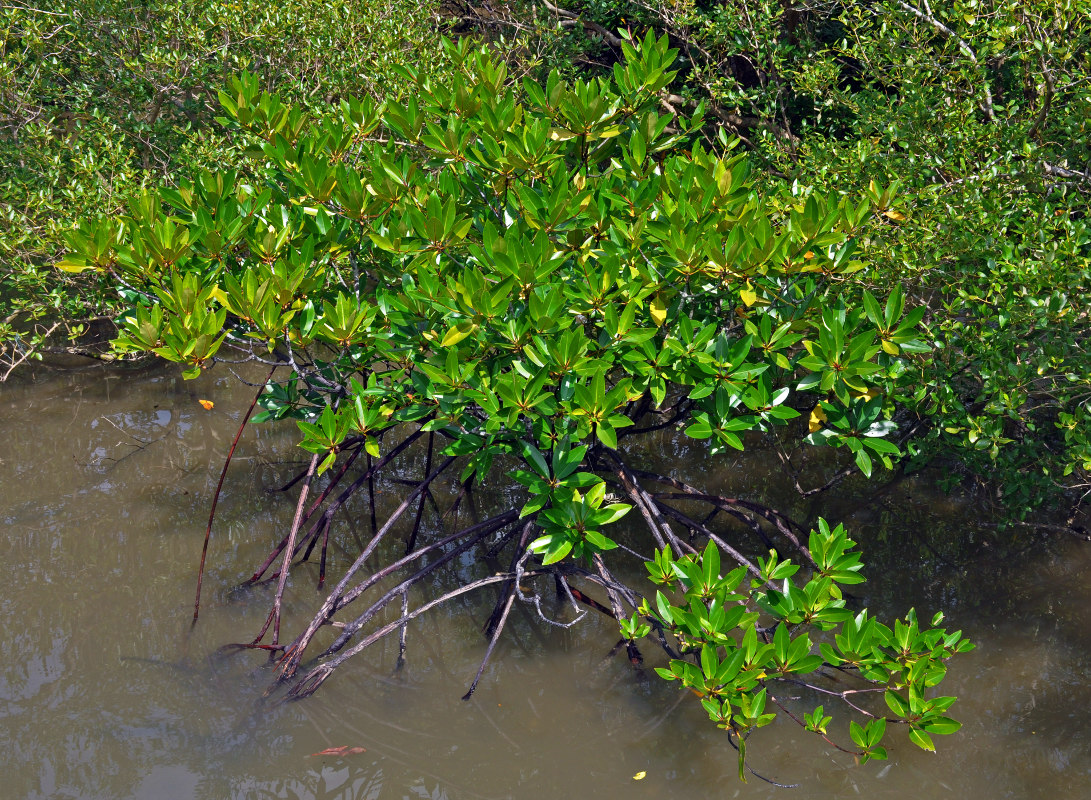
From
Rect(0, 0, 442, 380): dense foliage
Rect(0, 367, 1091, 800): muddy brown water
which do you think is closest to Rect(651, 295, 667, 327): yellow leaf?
Rect(0, 367, 1091, 800): muddy brown water

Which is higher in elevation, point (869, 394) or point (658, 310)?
point (658, 310)

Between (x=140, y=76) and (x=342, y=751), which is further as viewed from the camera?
(x=140, y=76)

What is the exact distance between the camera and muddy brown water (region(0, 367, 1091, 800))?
3107mm

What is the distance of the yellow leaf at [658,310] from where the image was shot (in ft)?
10.3

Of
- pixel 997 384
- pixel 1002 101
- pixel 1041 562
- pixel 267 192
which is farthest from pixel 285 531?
pixel 1002 101

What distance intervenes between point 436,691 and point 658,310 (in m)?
1.84

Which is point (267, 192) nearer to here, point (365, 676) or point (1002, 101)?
point (365, 676)

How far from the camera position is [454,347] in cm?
297

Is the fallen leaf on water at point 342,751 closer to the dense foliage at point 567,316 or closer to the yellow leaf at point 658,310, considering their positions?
the dense foliage at point 567,316

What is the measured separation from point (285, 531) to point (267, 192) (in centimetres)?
201

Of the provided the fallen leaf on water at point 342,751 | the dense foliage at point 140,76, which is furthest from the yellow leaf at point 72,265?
the dense foliage at point 140,76

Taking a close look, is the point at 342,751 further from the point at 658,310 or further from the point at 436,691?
the point at 658,310

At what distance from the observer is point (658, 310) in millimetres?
3176

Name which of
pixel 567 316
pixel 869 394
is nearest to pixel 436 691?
pixel 567 316
